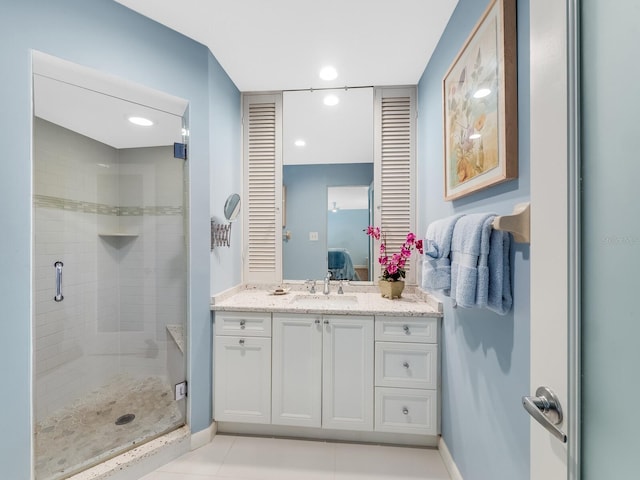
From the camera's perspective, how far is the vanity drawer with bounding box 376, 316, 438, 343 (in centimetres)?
171

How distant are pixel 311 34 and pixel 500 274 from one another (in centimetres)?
164

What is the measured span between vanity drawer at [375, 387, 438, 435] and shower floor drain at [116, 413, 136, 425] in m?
1.52

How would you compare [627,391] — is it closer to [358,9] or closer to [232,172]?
[358,9]

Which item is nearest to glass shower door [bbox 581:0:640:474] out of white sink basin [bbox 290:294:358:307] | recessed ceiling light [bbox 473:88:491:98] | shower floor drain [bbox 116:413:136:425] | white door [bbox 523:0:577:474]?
white door [bbox 523:0:577:474]

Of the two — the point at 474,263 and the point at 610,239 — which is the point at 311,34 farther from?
the point at 610,239

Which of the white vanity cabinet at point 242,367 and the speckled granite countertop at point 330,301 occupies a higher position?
the speckled granite countertop at point 330,301

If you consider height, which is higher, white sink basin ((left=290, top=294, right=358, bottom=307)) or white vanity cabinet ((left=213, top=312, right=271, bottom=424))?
white sink basin ((left=290, top=294, right=358, bottom=307))

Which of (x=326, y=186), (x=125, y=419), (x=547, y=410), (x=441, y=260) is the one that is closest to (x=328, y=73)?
(x=326, y=186)

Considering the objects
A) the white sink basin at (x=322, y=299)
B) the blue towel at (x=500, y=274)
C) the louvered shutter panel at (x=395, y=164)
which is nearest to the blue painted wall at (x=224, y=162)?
the white sink basin at (x=322, y=299)

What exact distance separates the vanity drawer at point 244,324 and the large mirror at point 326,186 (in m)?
0.57

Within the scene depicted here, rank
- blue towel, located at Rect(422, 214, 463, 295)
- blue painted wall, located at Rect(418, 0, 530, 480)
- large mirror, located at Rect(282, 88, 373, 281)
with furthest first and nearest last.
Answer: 1. large mirror, located at Rect(282, 88, 373, 281)
2. blue towel, located at Rect(422, 214, 463, 295)
3. blue painted wall, located at Rect(418, 0, 530, 480)

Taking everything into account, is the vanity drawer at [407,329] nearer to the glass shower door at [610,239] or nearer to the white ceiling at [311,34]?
the glass shower door at [610,239]

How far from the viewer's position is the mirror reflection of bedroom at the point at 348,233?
227 cm

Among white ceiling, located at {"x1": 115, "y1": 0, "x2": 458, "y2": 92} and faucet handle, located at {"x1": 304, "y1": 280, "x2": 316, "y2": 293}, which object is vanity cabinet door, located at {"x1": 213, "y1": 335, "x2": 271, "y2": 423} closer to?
faucet handle, located at {"x1": 304, "y1": 280, "x2": 316, "y2": 293}
